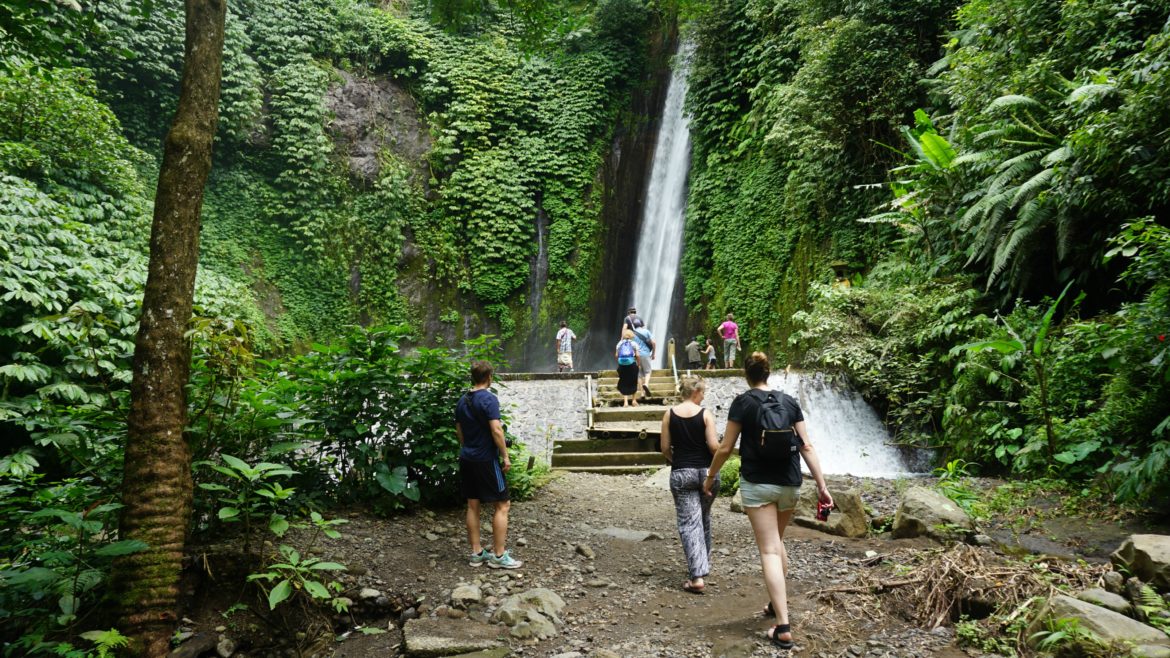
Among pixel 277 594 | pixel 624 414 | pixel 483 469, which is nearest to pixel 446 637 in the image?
pixel 277 594

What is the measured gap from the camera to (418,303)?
21344 millimetres

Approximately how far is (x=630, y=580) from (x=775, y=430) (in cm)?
207

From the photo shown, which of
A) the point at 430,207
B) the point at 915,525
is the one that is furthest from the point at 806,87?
the point at 430,207

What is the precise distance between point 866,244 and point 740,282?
418 cm

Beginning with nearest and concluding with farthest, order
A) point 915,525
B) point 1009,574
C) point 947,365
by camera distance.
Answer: point 1009,574 → point 915,525 → point 947,365

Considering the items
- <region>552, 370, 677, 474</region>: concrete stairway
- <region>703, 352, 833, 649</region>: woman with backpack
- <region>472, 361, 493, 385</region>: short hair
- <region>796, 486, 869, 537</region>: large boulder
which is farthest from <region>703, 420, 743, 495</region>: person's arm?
<region>552, 370, 677, 474</region>: concrete stairway

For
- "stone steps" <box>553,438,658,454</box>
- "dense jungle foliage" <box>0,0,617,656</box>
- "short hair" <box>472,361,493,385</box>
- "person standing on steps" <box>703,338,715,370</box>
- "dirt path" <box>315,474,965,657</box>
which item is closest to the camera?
"dirt path" <box>315,474,965,657</box>

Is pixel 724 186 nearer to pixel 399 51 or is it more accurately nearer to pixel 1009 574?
pixel 399 51

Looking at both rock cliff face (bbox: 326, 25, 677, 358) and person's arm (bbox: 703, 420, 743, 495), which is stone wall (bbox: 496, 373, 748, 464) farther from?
rock cliff face (bbox: 326, 25, 677, 358)

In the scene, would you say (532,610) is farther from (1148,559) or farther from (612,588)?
(1148,559)

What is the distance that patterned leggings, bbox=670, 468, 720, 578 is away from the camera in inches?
183

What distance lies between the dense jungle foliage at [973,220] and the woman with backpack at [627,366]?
10.3ft

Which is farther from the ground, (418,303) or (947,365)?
(418,303)

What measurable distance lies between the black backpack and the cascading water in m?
6.25
